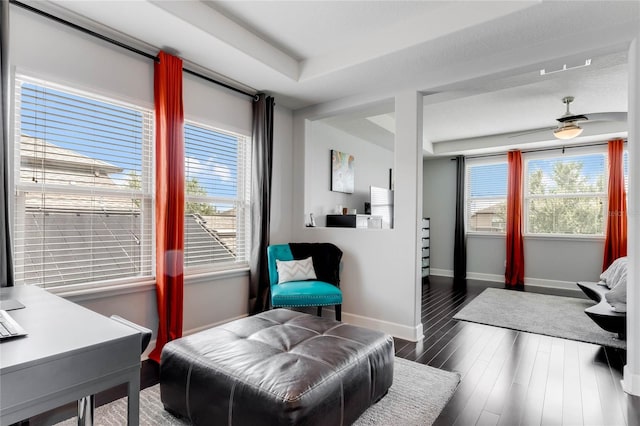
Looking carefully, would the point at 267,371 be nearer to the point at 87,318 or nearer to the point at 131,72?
the point at 87,318

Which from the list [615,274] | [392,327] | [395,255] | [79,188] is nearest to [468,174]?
[615,274]

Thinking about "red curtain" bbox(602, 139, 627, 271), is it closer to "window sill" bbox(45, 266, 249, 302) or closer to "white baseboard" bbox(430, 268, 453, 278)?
"white baseboard" bbox(430, 268, 453, 278)

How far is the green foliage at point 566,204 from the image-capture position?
5.59 m

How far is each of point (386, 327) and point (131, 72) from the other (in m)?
3.20

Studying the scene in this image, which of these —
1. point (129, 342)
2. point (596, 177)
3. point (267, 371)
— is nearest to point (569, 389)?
point (267, 371)

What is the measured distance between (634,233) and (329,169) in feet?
11.1

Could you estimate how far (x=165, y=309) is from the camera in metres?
2.68

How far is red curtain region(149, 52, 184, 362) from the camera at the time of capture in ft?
8.73

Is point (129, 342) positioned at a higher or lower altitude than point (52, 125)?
lower

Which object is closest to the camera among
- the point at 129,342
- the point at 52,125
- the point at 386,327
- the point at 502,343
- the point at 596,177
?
the point at 129,342

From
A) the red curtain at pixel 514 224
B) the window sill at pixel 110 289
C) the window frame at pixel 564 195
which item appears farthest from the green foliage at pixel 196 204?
the window frame at pixel 564 195

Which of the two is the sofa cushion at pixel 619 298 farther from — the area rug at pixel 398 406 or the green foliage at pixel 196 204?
the green foliage at pixel 196 204

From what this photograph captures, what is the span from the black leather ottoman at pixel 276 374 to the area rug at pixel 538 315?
7.56 feet

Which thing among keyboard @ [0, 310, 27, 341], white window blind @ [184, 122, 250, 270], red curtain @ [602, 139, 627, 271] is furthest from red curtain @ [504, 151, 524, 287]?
keyboard @ [0, 310, 27, 341]
